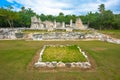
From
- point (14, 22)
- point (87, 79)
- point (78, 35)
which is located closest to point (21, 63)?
point (87, 79)

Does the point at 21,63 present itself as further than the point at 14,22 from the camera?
No

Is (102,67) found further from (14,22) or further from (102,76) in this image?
(14,22)

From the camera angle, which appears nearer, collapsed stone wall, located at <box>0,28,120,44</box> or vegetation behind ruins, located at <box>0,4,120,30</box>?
collapsed stone wall, located at <box>0,28,120,44</box>

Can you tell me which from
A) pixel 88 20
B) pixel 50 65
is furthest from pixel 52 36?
pixel 88 20

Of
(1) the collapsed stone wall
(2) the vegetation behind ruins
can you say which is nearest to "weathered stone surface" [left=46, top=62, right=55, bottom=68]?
(1) the collapsed stone wall

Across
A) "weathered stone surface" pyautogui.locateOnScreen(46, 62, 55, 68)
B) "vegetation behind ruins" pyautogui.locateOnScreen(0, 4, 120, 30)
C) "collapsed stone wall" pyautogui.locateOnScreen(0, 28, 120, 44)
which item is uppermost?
"vegetation behind ruins" pyautogui.locateOnScreen(0, 4, 120, 30)

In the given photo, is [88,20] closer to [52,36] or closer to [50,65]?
[52,36]

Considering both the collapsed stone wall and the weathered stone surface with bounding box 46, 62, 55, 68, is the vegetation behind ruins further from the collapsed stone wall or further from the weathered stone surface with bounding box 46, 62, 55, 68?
the weathered stone surface with bounding box 46, 62, 55, 68

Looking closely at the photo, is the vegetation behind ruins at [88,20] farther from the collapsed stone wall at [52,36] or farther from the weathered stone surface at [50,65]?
the weathered stone surface at [50,65]

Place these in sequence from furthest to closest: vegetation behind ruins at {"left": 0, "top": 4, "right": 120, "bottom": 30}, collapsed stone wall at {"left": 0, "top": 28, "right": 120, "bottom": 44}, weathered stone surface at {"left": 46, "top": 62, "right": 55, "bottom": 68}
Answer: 1. vegetation behind ruins at {"left": 0, "top": 4, "right": 120, "bottom": 30}
2. collapsed stone wall at {"left": 0, "top": 28, "right": 120, "bottom": 44}
3. weathered stone surface at {"left": 46, "top": 62, "right": 55, "bottom": 68}

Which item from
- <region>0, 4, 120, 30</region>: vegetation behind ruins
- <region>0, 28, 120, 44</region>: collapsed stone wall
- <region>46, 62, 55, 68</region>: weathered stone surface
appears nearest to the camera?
<region>46, 62, 55, 68</region>: weathered stone surface

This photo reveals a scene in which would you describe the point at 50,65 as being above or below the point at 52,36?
below
